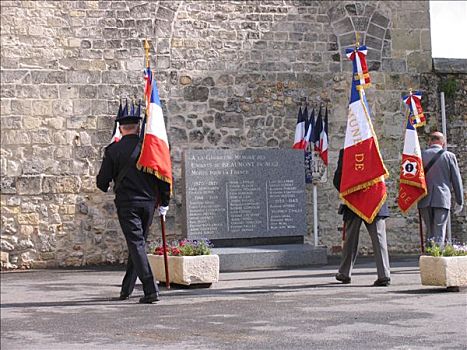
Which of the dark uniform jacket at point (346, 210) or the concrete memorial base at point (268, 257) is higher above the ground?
the dark uniform jacket at point (346, 210)

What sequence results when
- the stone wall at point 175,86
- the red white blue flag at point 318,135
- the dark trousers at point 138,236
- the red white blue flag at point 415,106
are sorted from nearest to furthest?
1. the dark trousers at point 138,236
2. the red white blue flag at point 415,106
3. the stone wall at point 175,86
4. the red white blue flag at point 318,135

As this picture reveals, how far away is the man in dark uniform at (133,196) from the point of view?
27.8 feet

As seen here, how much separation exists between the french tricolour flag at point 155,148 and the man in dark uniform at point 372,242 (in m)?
2.15

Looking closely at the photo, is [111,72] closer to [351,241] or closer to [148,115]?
[148,115]

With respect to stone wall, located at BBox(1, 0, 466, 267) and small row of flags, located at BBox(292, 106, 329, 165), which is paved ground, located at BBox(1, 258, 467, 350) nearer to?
stone wall, located at BBox(1, 0, 466, 267)

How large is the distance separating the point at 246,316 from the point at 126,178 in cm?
197

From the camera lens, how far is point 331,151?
50.6 feet

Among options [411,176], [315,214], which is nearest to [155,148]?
[411,176]

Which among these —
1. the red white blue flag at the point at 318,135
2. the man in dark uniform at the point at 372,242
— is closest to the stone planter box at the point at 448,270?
the man in dark uniform at the point at 372,242

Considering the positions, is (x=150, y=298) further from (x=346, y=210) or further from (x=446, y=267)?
(x=446, y=267)

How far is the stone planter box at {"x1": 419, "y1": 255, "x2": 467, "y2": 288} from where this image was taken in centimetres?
888

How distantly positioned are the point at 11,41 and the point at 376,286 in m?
7.57

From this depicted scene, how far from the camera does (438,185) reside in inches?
424

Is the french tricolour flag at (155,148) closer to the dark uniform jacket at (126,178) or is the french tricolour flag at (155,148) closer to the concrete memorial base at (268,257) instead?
the dark uniform jacket at (126,178)
